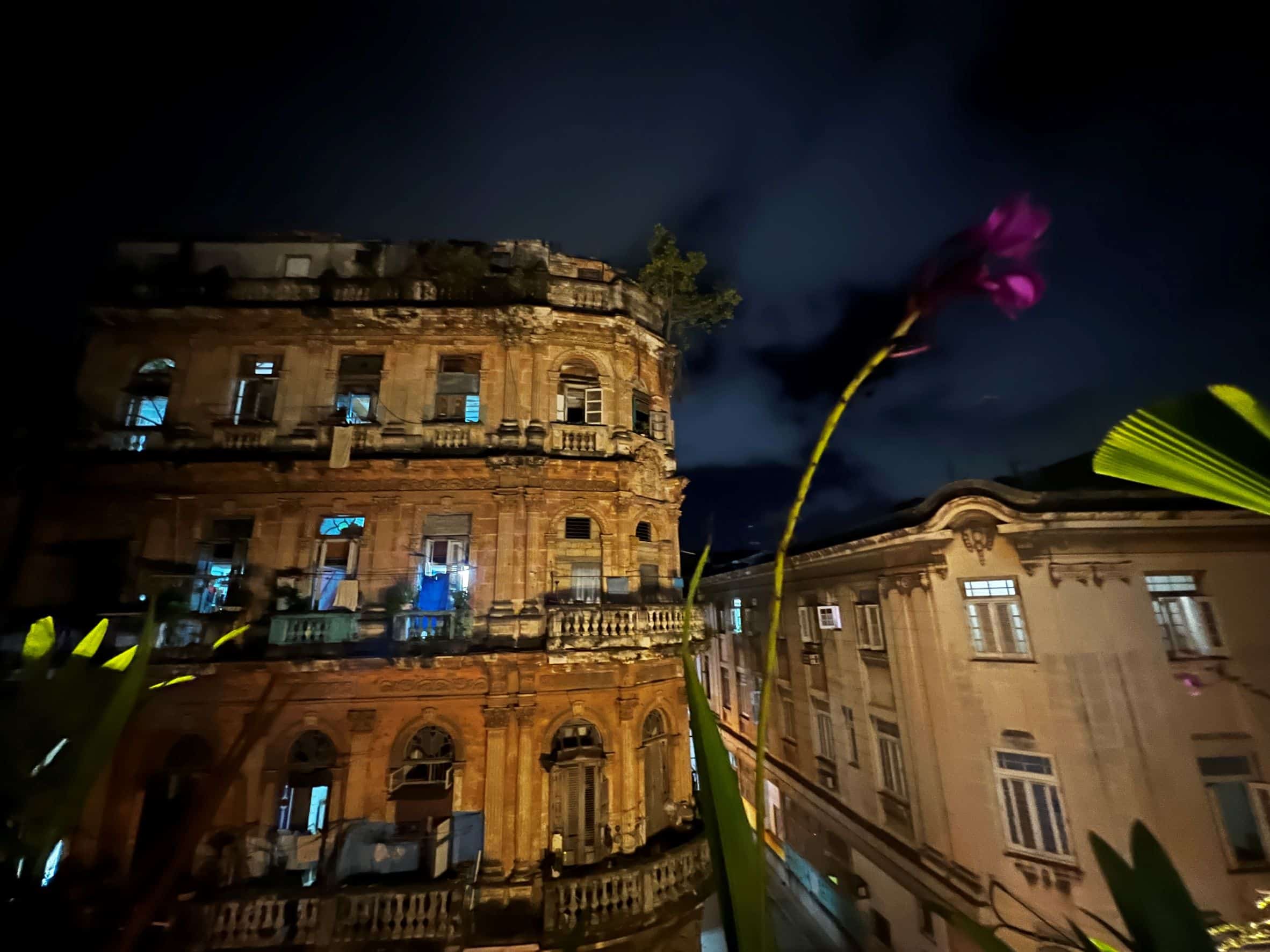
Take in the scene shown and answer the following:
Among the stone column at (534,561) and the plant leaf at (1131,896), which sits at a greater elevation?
the stone column at (534,561)

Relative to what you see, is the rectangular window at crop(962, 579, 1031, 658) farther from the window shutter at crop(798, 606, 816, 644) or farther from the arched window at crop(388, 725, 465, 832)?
the arched window at crop(388, 725, 465, 832)

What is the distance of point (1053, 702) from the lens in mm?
9648

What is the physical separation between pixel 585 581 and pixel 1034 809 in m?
9.59

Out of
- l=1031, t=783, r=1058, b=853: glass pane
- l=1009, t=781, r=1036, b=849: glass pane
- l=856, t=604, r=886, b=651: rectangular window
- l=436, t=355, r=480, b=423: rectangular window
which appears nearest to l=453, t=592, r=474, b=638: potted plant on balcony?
l=436, t=355, r=480, b=423: rectangular window

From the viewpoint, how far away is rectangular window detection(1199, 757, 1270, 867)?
8.60 m

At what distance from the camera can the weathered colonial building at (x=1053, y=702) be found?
8.80 metres

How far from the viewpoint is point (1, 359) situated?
10406mm

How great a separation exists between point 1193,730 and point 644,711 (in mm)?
9713

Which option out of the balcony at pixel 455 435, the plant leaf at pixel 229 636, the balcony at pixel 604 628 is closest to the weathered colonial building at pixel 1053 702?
the balcony at pixel 604 628

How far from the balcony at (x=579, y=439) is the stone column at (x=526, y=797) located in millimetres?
5526

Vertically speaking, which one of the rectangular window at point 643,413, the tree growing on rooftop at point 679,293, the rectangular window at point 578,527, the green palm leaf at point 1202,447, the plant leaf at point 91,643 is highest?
the tree growing on rooftop at point 679,293

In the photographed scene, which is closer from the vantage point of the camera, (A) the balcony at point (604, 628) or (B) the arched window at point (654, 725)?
(A) the balcony at point (604, 628)

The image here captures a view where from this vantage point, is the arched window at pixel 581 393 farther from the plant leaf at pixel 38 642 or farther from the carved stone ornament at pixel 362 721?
the plant leaf at pixel 38 642

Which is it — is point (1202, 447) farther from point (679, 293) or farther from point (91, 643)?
point (679, 293)
